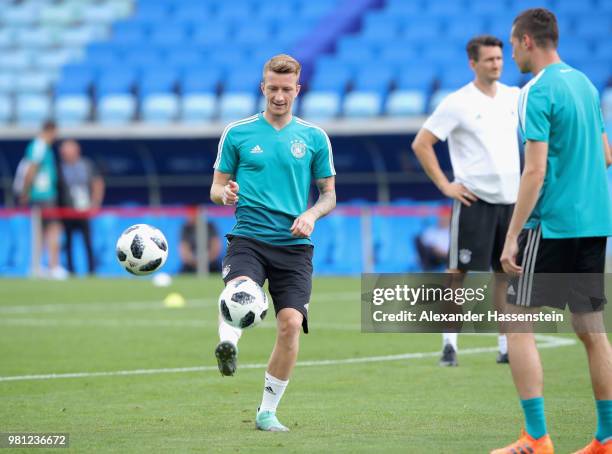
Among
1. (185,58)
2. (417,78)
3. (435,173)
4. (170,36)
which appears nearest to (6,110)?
(185,58)

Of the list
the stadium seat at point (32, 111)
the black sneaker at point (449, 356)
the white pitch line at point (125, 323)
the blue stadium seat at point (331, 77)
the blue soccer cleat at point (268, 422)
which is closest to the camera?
the blue soccer cleat at point (268, 422)

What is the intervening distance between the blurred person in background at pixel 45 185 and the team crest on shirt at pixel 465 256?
1292 cm

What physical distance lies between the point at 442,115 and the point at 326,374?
2269mm

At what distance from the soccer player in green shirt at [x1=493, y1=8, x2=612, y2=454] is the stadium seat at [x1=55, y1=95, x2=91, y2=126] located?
66.5ft

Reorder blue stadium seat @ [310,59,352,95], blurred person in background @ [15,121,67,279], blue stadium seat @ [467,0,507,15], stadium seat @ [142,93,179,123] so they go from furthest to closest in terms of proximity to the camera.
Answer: blue stadium seat @ [467,0,507,15]
stadium seat @ [142,93,179,123]
blue stadium seat @ [310,59,352,95]
blurred person in background @ [15,121,67,279]

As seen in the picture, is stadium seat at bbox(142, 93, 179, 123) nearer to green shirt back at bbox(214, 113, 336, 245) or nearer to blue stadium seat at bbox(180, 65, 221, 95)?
blue stadium seat at bbox(180, 65, 221, 95)

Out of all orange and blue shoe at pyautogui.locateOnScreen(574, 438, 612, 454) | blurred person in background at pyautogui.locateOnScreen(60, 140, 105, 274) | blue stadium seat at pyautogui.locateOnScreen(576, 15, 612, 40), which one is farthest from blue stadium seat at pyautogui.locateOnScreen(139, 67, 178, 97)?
orange and blue shoe at pyautogui.locateOnScreen(574, 438, 612, 454)

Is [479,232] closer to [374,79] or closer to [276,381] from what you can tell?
[276,381]

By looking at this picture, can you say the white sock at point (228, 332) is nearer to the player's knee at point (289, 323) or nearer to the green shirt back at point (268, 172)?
the player's knee at point (289, 323)

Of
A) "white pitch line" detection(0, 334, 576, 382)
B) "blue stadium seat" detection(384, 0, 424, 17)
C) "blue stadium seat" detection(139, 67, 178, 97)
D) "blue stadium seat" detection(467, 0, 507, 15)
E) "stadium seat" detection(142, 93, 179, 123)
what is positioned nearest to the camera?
"white pitch line" detection(0, 334, 576, 382)

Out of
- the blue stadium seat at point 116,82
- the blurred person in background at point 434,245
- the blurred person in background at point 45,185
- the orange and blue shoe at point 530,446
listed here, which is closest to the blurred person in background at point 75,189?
the blurred person in background at point 45,185

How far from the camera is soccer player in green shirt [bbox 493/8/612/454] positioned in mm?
6105

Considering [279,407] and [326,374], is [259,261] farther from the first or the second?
[326,374]

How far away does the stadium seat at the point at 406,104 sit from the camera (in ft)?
76.9
